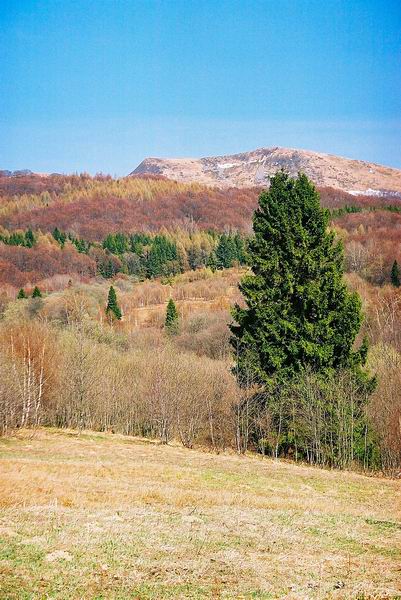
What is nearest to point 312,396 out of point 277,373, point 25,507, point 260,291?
point 277,373

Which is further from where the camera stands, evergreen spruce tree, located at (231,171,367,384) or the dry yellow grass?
evergreen spruce tree, located at (231,171,367,384)

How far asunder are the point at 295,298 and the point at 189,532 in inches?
725

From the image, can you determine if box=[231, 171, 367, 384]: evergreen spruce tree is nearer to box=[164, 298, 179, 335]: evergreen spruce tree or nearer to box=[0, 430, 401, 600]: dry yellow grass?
box=[0, 430, 401, 600]: dry yellow grass

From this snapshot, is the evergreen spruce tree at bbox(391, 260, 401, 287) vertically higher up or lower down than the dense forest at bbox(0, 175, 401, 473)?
higher up

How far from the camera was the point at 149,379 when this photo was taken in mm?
43094

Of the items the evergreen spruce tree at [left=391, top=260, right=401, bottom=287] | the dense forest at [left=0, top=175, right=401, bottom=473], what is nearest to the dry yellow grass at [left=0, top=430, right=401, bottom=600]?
the dense forest at [left=0, top=175, right=401, bottom=473]

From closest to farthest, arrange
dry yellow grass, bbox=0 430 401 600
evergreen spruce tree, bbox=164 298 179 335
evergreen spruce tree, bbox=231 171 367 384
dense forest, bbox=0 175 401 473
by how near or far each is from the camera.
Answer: dry yellow grass, bbox=0 430 401 600 < evergreen spruce tree, bbox=231 171 367 384 < dense forest, bbox=0 175 401 473 < evergreen spruce tree, bbox=164 298 179 335

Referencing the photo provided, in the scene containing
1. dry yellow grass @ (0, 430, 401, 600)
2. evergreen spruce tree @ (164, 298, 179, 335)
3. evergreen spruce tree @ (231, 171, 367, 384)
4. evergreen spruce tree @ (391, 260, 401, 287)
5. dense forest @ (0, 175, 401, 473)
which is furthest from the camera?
evergreen spruce tree @ (391, 260, 401, 287)

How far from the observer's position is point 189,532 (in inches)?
507

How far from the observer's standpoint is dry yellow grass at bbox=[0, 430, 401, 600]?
9695 millimetres

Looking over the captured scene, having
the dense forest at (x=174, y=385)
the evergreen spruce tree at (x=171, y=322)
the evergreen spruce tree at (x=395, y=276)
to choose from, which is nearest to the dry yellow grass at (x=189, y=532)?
the dense forest at (x=174, y=385)

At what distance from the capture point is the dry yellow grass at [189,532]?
9.70 m

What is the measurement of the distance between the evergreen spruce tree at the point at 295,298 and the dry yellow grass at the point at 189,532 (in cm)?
783

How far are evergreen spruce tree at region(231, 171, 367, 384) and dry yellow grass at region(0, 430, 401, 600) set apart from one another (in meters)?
7.83
